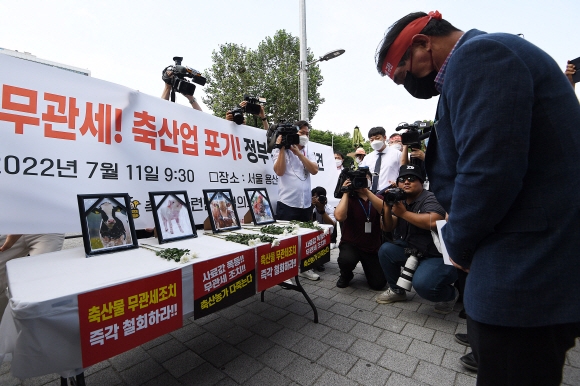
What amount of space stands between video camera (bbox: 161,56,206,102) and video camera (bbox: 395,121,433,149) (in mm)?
2199

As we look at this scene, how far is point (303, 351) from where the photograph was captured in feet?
7.08

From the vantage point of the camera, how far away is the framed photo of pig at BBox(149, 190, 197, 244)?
2066 mm

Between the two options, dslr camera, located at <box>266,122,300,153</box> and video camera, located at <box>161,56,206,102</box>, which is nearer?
video camera, located at <box>161,56,206,102</box>

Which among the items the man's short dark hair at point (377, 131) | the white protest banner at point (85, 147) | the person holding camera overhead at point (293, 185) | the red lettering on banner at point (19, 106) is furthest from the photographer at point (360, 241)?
the red lettering on banner at point (19, 106)

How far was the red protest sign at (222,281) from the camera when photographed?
1637 millimetres

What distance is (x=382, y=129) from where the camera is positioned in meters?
4.35

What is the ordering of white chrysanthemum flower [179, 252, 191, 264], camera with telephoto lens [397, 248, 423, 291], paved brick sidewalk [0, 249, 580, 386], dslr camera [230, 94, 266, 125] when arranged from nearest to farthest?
white chrysanthemum flower [179, 252, 191, 264] < paved brick sidewalk [0, 249, 580, 386] < camera with telephoto lens [397, 248, 423, 291] < dslr camera [230, 94, 266, 125]

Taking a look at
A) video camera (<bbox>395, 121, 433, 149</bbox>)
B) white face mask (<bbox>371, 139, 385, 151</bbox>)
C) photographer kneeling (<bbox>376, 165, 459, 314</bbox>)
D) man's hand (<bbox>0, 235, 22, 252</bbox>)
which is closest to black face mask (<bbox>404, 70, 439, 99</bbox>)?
photographer kneeling (<bbox>376, 165, 459, 314</bbox>)

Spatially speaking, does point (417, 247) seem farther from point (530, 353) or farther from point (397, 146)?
point (530, 353)

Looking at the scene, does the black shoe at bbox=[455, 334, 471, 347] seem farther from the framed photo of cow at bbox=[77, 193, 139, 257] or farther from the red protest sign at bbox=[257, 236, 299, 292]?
the framed photo of cow at bbox=[77, 193, 139, 257]

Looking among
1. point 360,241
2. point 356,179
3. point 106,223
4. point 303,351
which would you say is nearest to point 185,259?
point 106,223

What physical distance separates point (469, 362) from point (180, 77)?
337 centimetres

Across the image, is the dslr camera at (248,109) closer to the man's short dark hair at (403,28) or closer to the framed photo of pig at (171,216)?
the framed photo of pig at (171,216)

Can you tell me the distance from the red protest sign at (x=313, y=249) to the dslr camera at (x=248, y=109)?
1.68 m
